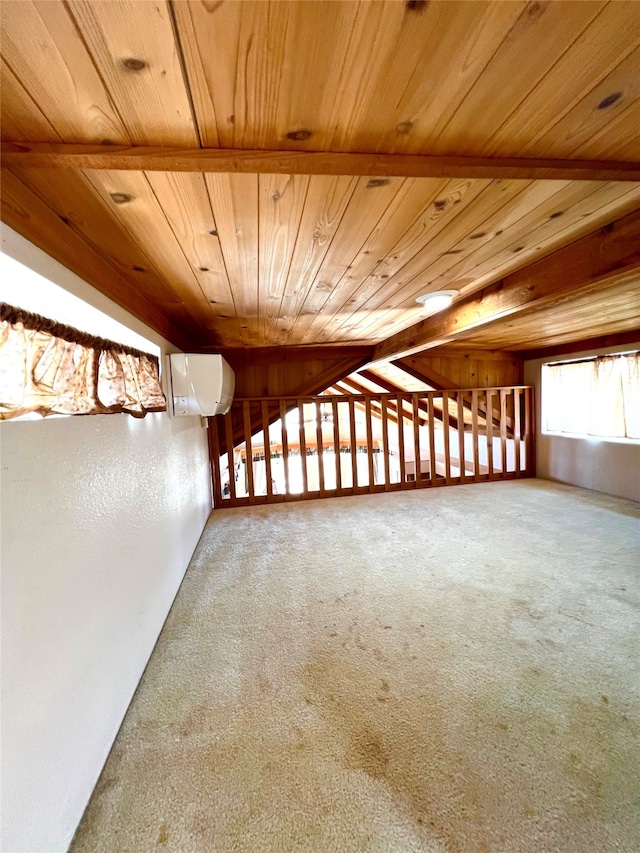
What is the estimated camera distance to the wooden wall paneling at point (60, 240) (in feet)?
2.74

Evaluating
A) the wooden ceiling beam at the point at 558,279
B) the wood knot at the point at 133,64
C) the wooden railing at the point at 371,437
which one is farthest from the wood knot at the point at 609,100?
the wooden railing at the point at 371,437

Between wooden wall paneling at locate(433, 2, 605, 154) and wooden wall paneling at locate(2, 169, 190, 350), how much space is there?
108 centimetres

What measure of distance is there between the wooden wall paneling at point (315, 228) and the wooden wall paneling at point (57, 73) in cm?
49

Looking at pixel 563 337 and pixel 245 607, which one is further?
pixel 563 337

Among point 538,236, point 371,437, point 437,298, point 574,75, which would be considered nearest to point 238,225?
point 574,75

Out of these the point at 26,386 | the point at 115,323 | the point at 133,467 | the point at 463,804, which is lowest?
the point at 463,804

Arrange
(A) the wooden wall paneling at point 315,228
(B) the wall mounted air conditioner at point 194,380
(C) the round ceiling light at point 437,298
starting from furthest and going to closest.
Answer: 1. (B) the wall mounted air conditioner at point 194,380
2. (C) the round ceiling light at point 437,298
3. (A) the wooden wall paneling at point 315,228

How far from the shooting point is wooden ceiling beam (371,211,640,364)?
1324 millimetres

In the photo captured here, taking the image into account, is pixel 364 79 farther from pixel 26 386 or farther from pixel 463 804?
pixel 463 804

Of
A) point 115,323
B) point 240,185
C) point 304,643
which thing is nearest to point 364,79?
A: point 240,185

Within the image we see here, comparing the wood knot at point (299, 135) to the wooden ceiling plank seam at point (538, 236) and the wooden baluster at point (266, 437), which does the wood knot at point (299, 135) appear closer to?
the wooden ceiling plank seam at point (538, 236)

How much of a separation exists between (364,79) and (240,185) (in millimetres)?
418

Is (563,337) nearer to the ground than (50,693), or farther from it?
farther from it

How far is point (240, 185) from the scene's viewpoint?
91 centimetres
